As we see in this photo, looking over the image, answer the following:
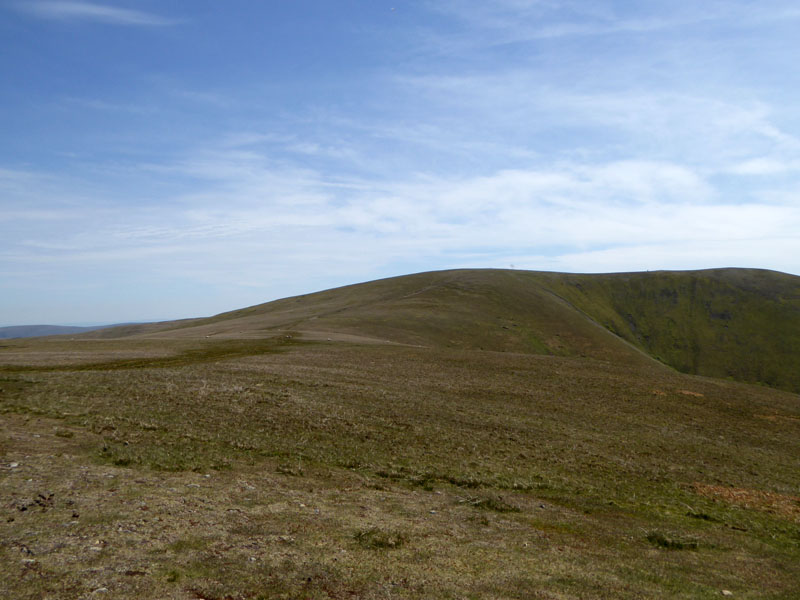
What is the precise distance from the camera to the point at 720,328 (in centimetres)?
17900

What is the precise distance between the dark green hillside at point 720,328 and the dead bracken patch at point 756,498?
144 meters

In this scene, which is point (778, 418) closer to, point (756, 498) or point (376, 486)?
point (756, 498)

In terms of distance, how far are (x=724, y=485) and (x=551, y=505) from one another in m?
11.4

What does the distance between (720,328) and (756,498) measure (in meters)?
178

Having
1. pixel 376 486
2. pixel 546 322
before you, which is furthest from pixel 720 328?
pixel 376 486

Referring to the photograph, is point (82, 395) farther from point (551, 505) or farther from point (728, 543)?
point (728, 543)

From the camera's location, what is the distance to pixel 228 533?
13.9 m

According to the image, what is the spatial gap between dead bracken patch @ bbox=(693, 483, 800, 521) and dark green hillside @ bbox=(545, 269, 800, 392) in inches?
5676

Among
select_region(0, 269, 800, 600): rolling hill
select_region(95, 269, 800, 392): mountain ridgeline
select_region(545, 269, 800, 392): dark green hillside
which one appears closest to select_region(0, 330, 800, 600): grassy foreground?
select_region(0, 269, 800, 600): rolling hill

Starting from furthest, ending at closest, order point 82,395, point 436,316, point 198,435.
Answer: point 436,316, point 82,395, point 198,435

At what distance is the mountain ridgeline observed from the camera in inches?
3711

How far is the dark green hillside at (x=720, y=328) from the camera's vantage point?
156375mm

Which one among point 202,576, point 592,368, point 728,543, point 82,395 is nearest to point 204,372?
point 82,395

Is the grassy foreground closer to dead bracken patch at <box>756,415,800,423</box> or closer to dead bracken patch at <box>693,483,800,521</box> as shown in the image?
dead bracken patch at <box>693,483,800,521</box>
